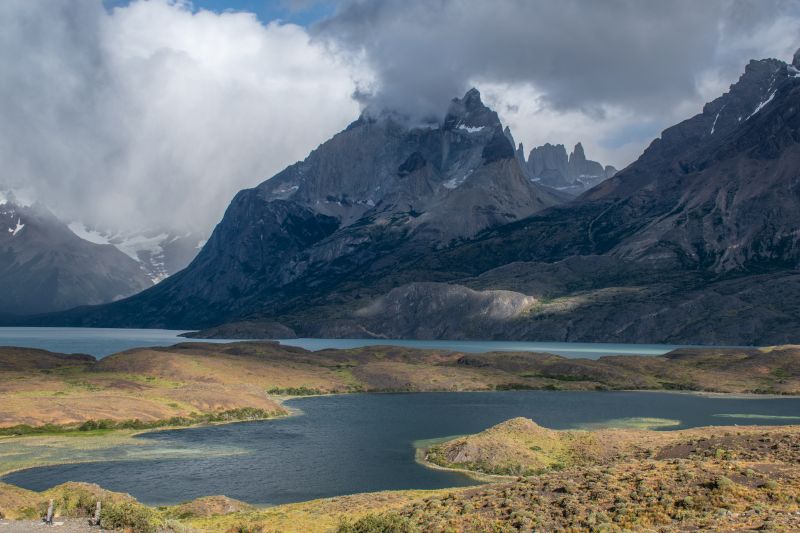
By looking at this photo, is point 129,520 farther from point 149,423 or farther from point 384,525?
point 149,423

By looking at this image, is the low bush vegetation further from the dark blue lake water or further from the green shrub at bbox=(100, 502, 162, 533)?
the green shrub at bbox=(100, 502, 162, 533)

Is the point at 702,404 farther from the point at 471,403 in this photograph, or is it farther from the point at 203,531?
the point at 203,531

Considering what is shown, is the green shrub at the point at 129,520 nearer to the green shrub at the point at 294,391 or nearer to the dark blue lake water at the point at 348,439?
the dark blue lake water at the point at 348,439

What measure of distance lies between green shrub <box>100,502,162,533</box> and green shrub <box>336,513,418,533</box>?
1219 centimetres

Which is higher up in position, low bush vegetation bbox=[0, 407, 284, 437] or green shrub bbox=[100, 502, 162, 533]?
green shrub bbox=[100, 502, 162, 533]

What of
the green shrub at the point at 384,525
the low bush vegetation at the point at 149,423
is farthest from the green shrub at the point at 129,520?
the low bush vegetation at the point at 149,423

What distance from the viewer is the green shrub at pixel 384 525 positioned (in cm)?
4734

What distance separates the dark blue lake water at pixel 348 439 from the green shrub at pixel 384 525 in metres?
26.6

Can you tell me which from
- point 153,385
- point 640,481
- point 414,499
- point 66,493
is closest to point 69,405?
point 153,385

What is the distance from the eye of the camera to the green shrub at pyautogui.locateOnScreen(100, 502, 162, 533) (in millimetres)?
47094

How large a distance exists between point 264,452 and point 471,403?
76304mm

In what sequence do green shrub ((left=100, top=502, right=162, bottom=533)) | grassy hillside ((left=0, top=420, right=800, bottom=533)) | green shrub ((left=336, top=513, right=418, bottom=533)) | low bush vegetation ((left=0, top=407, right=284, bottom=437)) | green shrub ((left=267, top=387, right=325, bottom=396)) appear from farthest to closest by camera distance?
green shrub ((left=267, top=387, right=325, bottom=396)) < low bush vegetation ((left=0, top=407, right=284, bottom=437)) < green shrub ((left=336, top=513, right=418, bottom=533)) < green shrub ((left=100, top=502, right=162, bottom=533)) < grassy hillside ((left=0, top=420, right=800, bottom=533))

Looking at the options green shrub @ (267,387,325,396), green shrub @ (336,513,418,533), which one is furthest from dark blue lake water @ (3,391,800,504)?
green shrub @ (336,513,418,533)

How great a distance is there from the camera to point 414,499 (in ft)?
221
